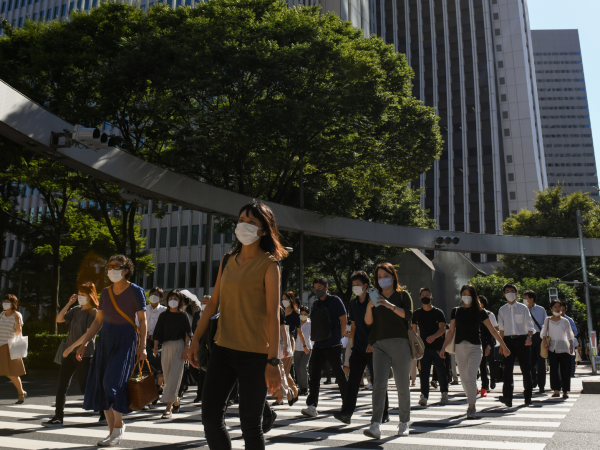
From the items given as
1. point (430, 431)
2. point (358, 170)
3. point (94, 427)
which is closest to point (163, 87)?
point (358, 170)

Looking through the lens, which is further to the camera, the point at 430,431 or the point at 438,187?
the point at 438,187

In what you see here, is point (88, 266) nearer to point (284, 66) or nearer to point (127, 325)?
point (284, 66)

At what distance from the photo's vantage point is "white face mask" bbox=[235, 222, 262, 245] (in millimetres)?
3518

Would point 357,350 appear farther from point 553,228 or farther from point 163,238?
point 163,238

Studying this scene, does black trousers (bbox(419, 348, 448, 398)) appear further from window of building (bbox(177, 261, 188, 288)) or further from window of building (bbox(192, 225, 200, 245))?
window of building (bbox(177, 261, 188, 288))

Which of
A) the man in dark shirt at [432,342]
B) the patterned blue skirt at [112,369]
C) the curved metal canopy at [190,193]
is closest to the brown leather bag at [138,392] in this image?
the patterned blue skirt at [112,369]

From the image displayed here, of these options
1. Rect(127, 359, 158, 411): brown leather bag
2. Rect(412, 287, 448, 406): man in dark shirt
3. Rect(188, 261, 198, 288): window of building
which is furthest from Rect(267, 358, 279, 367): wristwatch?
Rect(188, 261, 198, 288): window of building

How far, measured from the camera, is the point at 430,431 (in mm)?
6504

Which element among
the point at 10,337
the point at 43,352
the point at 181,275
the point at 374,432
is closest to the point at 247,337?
the point at 374,432

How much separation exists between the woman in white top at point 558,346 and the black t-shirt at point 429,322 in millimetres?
2401

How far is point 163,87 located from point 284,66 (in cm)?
393

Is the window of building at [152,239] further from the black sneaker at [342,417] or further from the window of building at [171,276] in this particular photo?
the black sneaker at [342,417]

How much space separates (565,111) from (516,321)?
146 meters

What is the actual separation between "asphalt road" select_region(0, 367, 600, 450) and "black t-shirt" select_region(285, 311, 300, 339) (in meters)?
1.24
